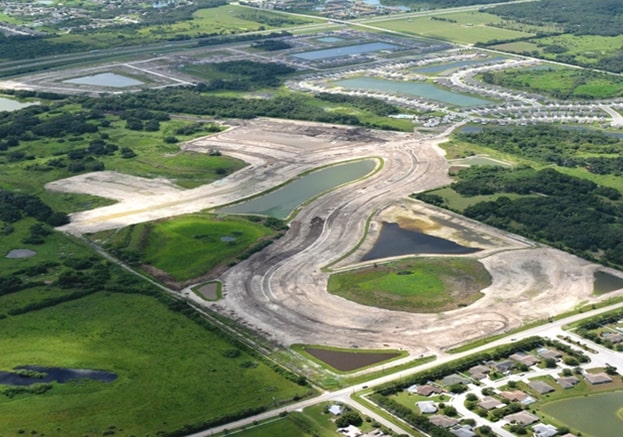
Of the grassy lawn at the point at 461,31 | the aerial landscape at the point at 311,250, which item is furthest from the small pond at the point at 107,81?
the grassy lawn at the point at 461,31

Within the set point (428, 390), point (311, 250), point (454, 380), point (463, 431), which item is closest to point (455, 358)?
point (454, 380)

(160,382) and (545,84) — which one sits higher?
(545,84)

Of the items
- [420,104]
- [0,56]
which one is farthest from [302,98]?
[0,56]

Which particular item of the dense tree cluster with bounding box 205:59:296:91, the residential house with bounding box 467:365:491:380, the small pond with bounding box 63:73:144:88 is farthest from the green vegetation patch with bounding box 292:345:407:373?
the small pond with bounding box 63:73:144:88

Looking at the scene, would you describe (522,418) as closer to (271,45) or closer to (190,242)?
(190,242)

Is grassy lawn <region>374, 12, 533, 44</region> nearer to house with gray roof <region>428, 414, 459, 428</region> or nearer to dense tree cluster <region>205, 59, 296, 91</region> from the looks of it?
dense tree cluster <region>205, 59, 296, 91</region>

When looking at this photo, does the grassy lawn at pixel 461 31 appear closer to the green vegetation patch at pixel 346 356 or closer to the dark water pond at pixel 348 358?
the green vegetation patch at pixel 346 356

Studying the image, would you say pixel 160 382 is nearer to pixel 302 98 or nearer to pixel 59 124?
pixel 59 124
